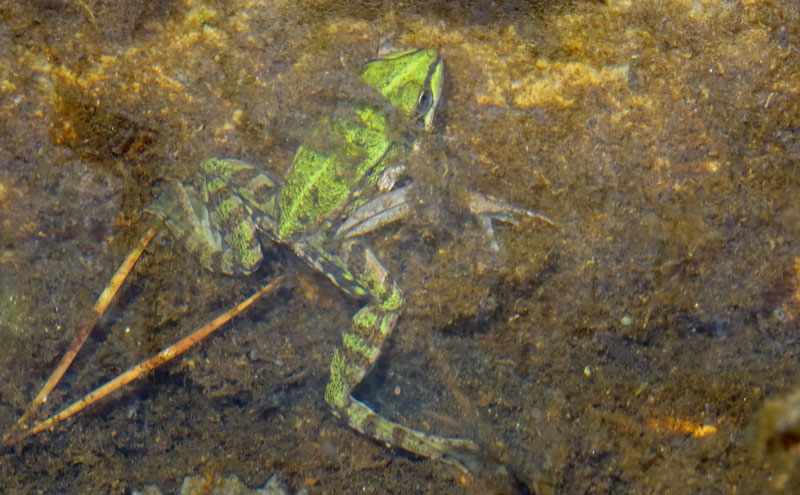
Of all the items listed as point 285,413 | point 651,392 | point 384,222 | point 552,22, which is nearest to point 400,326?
point 384,222

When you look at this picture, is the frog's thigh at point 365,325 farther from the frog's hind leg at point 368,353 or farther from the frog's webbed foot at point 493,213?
the frog's webbed foot at point 493,213

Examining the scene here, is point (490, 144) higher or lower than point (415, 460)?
higher

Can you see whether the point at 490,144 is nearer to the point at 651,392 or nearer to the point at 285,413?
the point at 651,392

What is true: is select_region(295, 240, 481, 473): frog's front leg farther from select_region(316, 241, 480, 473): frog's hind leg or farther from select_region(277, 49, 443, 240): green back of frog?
select_region(277, 49, 443, 240): green back of frog

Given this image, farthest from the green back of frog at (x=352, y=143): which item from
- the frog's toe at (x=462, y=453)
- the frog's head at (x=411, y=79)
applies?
the frog's toe at (x=462, y=453)

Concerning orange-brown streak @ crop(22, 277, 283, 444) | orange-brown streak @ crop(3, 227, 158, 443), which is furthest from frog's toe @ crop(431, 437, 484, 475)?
orange-brown streak @ crop(3, 227, 158, 443)
